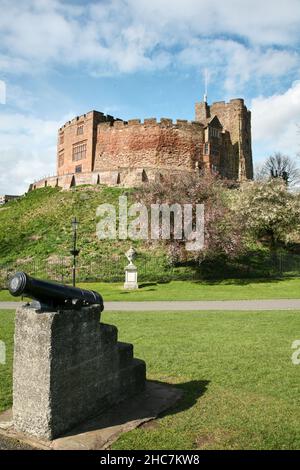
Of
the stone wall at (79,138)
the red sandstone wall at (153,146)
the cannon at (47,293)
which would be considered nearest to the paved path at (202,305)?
the cannon at (47,293)

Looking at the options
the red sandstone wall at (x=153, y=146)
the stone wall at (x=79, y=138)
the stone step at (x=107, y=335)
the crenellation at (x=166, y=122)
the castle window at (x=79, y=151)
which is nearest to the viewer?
the stone step at (x=107, y=335)

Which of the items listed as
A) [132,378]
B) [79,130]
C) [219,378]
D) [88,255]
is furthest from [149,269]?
[79,130]

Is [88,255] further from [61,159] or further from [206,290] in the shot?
[61,159]

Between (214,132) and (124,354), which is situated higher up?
(214,132)

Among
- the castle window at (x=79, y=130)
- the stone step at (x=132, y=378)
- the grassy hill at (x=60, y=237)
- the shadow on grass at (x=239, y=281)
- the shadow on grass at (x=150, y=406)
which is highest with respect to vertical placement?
the castle window at (x=79, y=130)

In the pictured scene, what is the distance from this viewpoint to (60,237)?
111 ft

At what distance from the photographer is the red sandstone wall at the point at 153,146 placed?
4619 centimetres

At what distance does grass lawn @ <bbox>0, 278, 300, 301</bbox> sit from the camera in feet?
63.7

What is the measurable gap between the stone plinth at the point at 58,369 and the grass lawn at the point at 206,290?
13733 millimetres

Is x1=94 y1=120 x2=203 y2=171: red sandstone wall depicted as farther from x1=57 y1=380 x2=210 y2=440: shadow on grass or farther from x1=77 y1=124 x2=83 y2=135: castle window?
x1=57 y1=380 x2=210 y2=440: shadow on grass

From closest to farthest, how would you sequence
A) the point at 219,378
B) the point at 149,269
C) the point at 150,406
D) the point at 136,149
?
the point at 150,406 < the point at 219,378 < the point at 149,269 < the point at 136,149

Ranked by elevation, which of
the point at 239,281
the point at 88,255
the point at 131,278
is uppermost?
the point at 88,255

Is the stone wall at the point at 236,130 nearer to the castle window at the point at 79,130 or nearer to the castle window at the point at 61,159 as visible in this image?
the castle window at the point at 79,130

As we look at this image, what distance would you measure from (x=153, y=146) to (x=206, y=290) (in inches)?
1079
